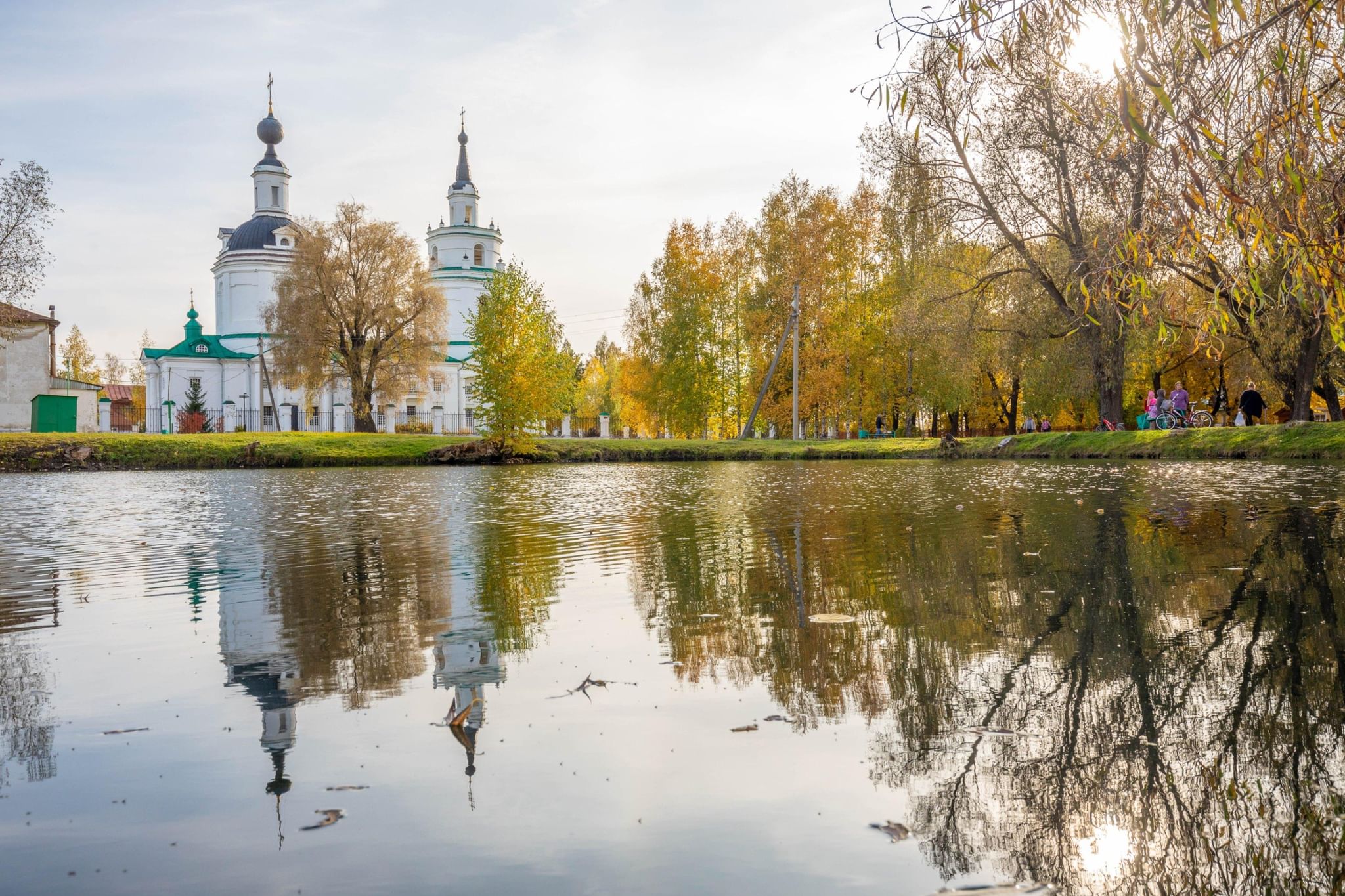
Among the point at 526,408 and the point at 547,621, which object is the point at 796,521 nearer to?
the point at 547,621

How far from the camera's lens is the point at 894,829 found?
2486mm

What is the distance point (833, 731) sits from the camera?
3.23 metres

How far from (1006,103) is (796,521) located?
21800 millimetres

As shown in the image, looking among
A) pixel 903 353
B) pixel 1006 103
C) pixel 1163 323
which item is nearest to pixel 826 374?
pixel 903 353

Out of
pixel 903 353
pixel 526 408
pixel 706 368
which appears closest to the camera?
pixel 526 408

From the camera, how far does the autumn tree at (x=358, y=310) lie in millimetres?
48719

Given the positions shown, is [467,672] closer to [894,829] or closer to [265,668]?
[265,668]

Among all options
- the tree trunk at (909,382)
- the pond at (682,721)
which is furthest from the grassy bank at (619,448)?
the pond at (682,721)

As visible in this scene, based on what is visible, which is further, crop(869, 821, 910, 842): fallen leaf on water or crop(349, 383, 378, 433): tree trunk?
crop(349, 383, 378, 433): tree trunk

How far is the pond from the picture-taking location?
2336mm

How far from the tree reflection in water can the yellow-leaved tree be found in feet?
97.6

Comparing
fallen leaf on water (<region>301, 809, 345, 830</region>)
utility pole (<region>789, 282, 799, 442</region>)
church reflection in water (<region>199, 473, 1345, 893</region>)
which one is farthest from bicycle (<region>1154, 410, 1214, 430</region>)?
fallen leaf on water (<region>301, 809, 345, 830</region>)

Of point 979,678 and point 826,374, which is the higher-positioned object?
point 826,374

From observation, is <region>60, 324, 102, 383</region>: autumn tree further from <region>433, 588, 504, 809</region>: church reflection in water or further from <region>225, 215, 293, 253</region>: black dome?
<region>433, 588, 504, 809</region>: church reflection in water
